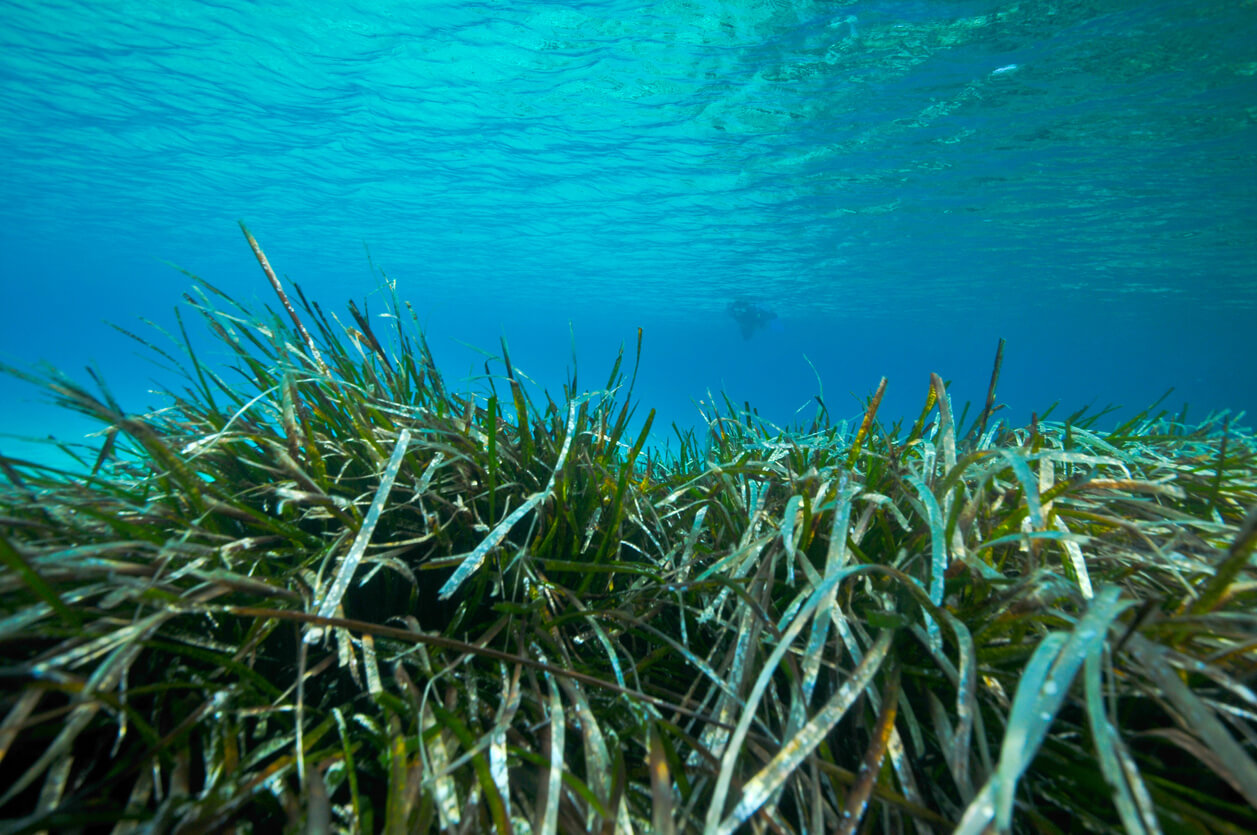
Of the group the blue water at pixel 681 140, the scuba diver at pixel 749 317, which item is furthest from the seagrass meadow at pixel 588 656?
the scuba diver at pixel 749 317

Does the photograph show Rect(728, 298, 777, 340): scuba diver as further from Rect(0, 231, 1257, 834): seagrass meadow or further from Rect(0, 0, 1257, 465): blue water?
Rect(0, 231, 1257, 834): seagrass meadow

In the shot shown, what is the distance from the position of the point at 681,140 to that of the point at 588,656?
20.8 meters

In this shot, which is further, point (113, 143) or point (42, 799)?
point (113, 143)

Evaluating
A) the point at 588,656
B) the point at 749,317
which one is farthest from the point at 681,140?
the point at 749,317

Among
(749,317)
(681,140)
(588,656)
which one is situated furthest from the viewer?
(749,317)

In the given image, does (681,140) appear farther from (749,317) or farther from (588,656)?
(749,317)

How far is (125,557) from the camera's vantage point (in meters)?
1.10

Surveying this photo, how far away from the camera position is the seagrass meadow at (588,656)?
78 cm

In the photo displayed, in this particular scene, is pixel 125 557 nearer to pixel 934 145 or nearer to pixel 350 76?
pixel 350 76

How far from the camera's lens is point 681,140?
19.2 metres

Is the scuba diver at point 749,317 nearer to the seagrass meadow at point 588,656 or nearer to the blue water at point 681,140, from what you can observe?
the blue water at point 681,140

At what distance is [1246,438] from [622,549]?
318 centimetres

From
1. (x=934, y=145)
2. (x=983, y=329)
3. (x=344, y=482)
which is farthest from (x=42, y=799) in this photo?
(x=983, y=329)

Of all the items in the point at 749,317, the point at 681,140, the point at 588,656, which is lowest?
the point at 749,317
